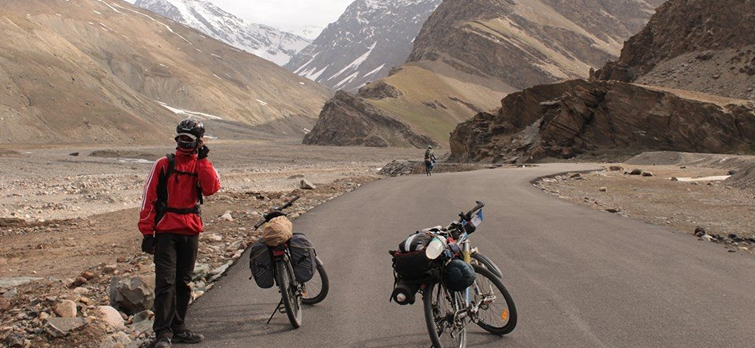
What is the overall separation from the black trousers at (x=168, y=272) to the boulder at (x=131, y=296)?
A: 139cm

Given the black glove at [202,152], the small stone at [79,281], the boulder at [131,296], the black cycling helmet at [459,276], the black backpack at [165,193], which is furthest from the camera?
the small stone at [79,281]

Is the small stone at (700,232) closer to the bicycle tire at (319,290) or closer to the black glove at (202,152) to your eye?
the bicycle tire at (319,290)

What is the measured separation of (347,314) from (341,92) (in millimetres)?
137520

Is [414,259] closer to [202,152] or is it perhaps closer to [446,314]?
[446,314]

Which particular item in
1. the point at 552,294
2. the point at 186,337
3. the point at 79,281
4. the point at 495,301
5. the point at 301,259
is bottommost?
the point at 79,281

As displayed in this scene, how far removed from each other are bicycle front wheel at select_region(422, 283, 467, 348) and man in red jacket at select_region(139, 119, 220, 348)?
244 centimetres

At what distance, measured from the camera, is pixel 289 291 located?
6.86 meters

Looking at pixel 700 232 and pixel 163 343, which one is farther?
pixel 700 232

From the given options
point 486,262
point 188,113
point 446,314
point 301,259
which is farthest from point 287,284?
point 188,113

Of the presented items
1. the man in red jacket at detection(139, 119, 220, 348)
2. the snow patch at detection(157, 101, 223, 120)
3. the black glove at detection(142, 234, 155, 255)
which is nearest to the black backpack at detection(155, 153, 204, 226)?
the man in red jacket at detection(139, 119, 220, 348)

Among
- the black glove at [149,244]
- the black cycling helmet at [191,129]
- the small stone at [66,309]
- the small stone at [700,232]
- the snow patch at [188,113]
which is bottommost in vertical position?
the snow patch at [188,113]

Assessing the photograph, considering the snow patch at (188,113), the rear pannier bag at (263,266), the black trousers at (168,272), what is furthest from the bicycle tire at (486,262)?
the snow patch at (188,113)

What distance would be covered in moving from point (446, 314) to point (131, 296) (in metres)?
4.03

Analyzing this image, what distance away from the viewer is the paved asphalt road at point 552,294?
6.38 metres
